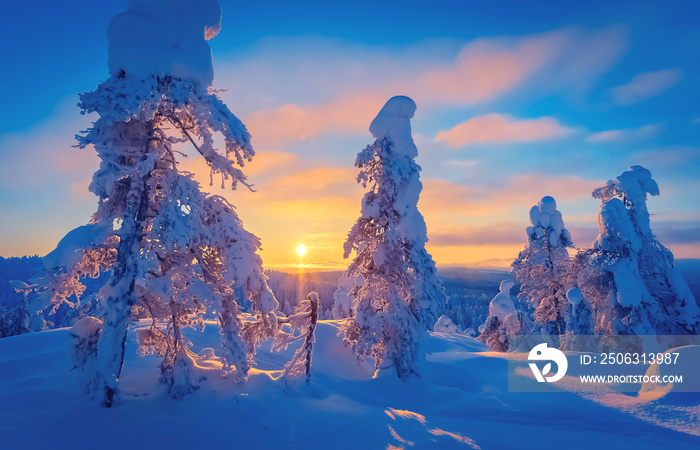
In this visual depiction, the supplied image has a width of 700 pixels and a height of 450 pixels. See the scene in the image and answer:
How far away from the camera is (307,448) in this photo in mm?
6914

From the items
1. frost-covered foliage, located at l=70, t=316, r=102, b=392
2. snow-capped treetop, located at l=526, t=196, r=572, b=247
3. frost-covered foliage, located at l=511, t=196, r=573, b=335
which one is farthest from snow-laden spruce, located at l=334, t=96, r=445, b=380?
snow-capped treetop, located at l=526, t=196, r=572, b=247

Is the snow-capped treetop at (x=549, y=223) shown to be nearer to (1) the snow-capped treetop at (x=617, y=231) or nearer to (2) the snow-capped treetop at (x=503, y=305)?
(1) the snow-capped treetop at (x=617, y=231)

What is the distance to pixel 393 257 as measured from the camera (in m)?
14.7

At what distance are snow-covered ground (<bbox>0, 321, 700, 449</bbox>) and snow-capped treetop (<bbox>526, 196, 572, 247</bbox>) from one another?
51.9ft

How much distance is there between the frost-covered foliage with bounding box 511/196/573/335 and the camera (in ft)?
81.6

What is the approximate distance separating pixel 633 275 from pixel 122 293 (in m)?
25.4

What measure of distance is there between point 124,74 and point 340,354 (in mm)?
14253

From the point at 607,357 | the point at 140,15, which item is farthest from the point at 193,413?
the point at 607,357

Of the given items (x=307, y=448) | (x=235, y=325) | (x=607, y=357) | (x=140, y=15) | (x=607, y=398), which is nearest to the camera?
(x=307, y=448)

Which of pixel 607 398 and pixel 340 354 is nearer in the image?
pixel 607 398

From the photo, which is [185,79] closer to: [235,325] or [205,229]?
[205,229]

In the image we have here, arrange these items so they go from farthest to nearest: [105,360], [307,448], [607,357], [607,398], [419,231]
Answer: [607,357] < [419,231] < [607,398] < [105,360] < [307,448]

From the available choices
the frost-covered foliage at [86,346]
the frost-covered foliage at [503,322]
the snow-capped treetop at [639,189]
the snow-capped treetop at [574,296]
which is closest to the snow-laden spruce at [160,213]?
the frost-covered foliage at [86,346]

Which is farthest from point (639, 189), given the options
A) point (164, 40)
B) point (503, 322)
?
point (164, 40)
